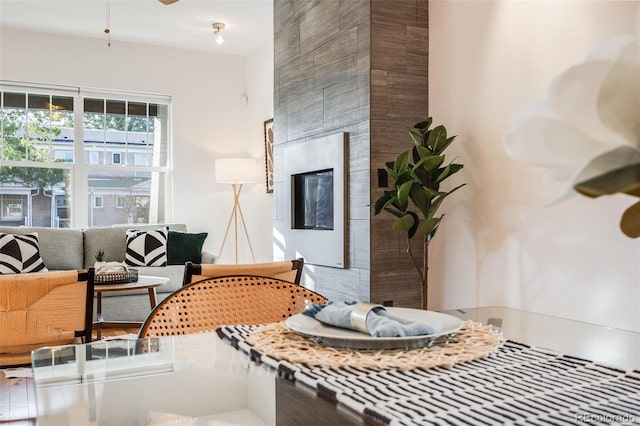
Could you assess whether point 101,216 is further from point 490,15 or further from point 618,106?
point 618,106

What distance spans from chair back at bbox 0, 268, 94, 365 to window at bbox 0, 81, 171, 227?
4059mm

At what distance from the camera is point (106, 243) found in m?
5.84

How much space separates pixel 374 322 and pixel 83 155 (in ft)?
20.0

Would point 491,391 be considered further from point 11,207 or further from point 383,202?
point 11,207

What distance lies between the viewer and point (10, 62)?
5.91 meters

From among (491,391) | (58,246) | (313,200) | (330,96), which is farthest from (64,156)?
(491,391)

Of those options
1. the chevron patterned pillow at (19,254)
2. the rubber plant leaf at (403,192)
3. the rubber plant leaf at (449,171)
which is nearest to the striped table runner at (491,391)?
the rubber plant leaf at (403,192)

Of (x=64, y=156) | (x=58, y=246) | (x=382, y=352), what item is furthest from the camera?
(x=64, y=156)

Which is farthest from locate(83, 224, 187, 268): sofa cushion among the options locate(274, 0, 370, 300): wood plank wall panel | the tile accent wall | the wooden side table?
the tile accent wall

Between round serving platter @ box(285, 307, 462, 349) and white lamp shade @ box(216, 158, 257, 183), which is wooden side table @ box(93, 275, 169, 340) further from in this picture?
round serving platter @ box(285, 307, 462, 349)

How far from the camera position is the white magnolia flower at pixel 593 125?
35 centimetres

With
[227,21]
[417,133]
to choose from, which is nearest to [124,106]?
[227,21]

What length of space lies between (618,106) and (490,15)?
317cm

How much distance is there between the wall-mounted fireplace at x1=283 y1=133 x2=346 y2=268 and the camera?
12.8 feet
